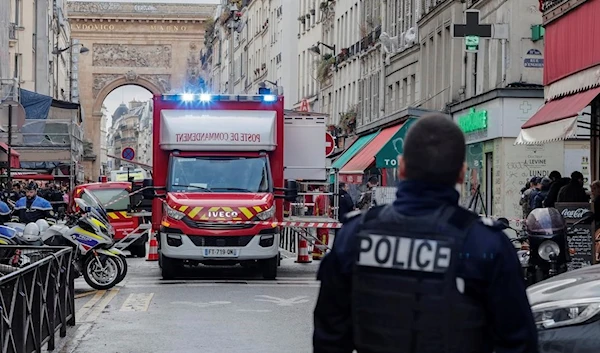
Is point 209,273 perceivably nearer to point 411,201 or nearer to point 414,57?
point 411,201

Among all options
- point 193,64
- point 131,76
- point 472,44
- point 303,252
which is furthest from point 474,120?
point 193,64

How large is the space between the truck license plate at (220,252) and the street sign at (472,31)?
1325cm

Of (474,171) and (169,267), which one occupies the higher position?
(474,171)

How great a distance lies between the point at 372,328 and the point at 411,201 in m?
0.42

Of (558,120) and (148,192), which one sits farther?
(148,192)

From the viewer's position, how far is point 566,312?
7938 mm

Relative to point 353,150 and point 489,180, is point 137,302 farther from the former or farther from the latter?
point 353,150

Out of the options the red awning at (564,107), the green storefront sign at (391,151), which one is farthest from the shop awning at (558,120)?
the green storefront sign at (391,151)

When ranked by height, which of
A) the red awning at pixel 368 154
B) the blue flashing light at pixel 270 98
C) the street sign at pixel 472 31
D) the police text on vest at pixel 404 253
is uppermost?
the street sign at pixel 472 31

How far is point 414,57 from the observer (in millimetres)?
44781

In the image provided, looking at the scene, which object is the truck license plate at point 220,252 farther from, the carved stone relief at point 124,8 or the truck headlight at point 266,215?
the carved stone relief at point 124,8

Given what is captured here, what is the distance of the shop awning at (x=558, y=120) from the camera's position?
19.2 meters

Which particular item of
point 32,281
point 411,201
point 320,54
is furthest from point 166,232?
point 320,54

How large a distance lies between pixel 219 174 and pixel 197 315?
6.30 metres
